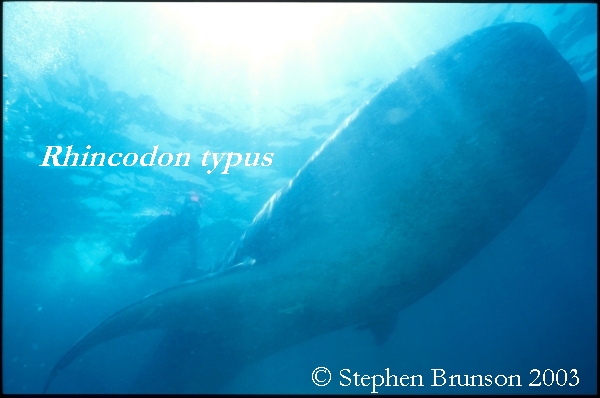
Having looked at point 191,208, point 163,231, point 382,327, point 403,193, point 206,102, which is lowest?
point 382,327

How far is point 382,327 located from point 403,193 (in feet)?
13.5

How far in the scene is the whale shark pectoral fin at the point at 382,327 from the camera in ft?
20.8

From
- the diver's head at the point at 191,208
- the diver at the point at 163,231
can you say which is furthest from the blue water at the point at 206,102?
the diver at the point at 163,231

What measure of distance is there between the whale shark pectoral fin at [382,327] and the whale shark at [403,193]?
3.07 ft

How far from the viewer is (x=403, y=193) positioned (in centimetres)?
371

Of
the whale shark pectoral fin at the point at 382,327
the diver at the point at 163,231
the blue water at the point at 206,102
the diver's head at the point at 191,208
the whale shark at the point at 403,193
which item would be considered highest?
the blue water at the point at 206,102

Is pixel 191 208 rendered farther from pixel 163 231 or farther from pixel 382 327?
pixel 382 327

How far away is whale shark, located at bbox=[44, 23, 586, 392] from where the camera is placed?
3172 mm

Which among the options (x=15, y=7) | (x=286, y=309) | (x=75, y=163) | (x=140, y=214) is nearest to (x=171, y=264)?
(x=140, y=214)

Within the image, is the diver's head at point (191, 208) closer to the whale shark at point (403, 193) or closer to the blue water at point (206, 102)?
the blue water at point (206, 102)

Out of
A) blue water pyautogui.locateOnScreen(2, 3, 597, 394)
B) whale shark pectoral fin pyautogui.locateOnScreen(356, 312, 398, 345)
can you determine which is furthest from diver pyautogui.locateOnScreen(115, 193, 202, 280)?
whale shark pectoral fin pyautogui.locateOnScreen(356, 312, 398, 345)

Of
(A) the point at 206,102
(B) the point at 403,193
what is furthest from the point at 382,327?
(A) the point at 206,102

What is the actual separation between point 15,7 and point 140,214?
1429cm

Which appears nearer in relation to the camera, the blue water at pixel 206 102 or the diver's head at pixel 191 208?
the blue water at pixel 206 102
